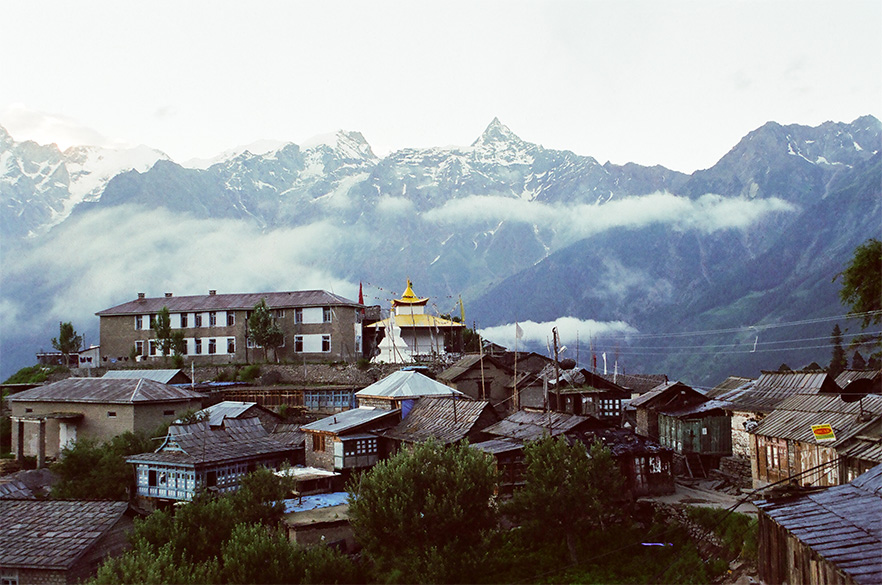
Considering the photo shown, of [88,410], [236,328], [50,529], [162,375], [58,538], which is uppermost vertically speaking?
[236,328]

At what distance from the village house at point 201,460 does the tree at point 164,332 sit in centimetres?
2398

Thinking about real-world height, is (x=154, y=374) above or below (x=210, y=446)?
above

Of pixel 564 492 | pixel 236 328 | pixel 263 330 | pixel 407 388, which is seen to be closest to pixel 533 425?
pixel 564 492

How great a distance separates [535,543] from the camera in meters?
35.8

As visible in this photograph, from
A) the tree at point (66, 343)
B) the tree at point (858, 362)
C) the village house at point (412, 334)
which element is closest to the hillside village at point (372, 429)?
the village house at point (412, 334)

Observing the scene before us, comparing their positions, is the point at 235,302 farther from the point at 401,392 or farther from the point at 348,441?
the point at 348,441

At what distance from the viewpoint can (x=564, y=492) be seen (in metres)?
33.6

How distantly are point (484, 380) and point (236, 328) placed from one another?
2746 cm

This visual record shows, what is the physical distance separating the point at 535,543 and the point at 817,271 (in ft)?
563

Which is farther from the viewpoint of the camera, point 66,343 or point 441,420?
point 66,343

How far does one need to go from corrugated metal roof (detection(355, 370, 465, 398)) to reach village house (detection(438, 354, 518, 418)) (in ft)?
18.4

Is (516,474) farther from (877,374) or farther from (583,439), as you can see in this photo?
(877,374)

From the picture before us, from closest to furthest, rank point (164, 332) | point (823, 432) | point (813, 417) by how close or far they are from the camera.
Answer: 1. point (823, 432)
2. point (813, 417)
3. point (164, 332)

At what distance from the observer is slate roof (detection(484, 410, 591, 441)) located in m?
40.8
